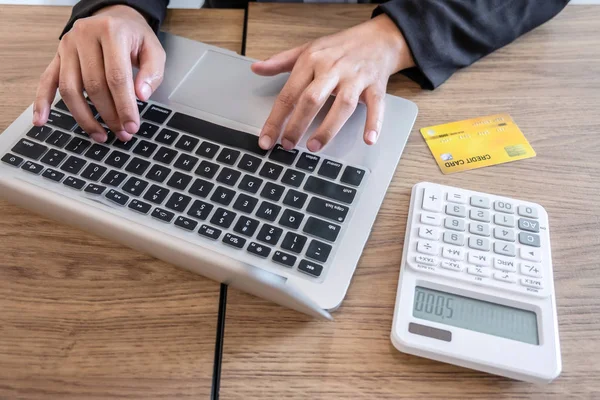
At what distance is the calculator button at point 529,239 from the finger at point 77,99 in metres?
0.43

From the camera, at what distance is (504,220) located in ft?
1.54

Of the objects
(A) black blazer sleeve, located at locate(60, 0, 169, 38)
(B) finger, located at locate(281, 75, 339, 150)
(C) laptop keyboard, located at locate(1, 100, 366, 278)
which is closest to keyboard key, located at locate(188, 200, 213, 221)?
(C) laptop keyboard, located at locate(1, 100, 366, 278)

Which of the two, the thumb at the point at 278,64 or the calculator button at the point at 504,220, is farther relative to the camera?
the thumb at the point at 278,64

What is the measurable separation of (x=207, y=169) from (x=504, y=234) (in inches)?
11.4

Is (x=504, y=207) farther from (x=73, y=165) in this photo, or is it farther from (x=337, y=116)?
(x=73, y=165)

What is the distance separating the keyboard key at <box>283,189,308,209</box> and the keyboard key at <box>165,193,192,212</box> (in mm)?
93

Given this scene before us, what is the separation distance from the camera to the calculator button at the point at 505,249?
1.46 ft

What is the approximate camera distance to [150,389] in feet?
1.33

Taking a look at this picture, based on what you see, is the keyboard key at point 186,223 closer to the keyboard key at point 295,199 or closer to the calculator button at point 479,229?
the keyboard key at point 295,199

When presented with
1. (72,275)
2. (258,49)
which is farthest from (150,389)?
(258,49)

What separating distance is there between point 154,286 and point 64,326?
0.08 meters

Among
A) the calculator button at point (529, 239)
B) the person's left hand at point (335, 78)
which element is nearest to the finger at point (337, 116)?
the person's left hand at point (335, 78)

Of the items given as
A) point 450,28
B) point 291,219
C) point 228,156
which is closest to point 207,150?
point 228,156

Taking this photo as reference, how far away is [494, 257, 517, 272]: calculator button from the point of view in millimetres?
437
